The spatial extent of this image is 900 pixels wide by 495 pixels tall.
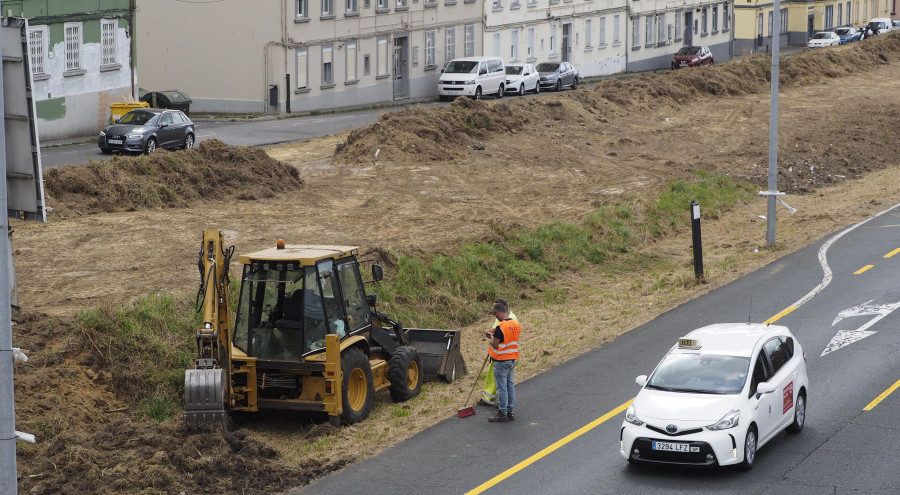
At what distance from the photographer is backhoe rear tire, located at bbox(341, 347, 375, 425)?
1571 cm

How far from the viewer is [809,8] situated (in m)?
99.1

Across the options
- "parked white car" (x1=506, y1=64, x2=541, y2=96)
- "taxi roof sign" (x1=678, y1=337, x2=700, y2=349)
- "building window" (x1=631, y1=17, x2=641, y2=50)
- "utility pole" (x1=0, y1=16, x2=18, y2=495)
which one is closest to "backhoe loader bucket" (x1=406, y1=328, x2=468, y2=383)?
"taxi roof sign" (x1=678, y1=337, x2=700, y2=349)

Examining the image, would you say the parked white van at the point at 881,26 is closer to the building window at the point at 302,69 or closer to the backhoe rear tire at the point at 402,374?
the building window at the point at 302,69

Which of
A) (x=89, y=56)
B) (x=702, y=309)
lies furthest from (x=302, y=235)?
(x=89, y=56)

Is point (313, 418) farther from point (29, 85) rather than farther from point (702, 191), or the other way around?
point (702, 191)

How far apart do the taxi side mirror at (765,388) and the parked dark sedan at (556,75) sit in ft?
164

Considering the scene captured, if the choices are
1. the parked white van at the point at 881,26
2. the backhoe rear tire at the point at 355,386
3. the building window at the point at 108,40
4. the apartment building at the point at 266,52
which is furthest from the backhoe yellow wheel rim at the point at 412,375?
the parked white van at the point at 881,26

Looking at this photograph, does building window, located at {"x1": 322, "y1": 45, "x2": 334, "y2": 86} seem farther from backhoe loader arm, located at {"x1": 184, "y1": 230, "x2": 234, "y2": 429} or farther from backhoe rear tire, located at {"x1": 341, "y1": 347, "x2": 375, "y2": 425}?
backhoe loader arm, located at {"x1": 184, "y1": 230, "x2": 234, "y2": 429}

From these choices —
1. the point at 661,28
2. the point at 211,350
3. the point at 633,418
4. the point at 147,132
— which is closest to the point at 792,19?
the point at 661,28

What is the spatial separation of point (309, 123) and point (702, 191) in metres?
19.4

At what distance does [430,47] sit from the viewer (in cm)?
6147

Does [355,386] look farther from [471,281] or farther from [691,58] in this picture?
[691,58]

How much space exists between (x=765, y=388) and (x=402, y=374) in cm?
555

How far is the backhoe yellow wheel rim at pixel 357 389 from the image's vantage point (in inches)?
636
